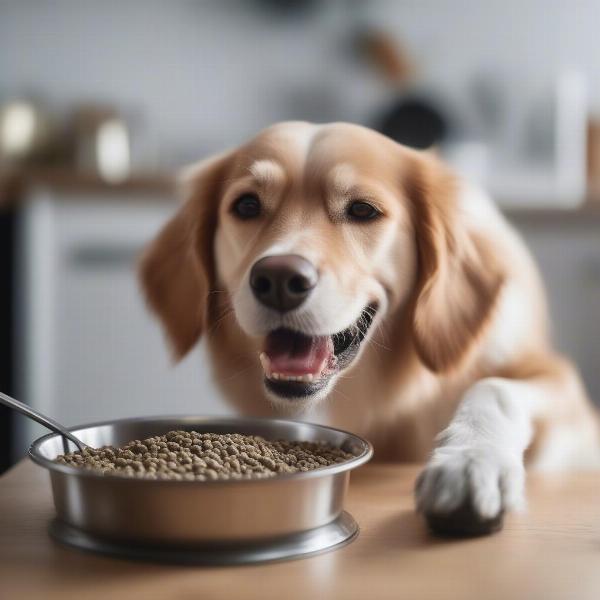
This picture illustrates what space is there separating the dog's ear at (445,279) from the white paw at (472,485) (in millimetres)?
208

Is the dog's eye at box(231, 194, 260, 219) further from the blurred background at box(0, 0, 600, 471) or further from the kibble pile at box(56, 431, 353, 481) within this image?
the blurred background at box(0, 0, 600, 471)

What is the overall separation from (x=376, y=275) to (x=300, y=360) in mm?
126

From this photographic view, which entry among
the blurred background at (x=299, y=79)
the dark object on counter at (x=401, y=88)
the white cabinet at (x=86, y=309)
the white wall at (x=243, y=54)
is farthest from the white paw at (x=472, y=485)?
the white wall at (x=243, y=54)

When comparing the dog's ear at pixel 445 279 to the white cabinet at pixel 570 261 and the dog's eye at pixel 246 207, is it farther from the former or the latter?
the white cabinet at pixel 570 261

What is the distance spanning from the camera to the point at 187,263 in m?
0.95

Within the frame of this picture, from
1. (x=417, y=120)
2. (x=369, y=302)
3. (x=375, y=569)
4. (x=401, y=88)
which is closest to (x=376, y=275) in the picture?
(x=369, y=302)

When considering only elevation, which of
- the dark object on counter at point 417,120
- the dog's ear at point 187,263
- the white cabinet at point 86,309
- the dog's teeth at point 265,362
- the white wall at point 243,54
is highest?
the white wall at point 243,54

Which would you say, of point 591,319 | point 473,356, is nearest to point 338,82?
point 591,319

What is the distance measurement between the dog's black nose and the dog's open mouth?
0.04 meters

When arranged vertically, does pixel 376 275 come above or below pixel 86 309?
above

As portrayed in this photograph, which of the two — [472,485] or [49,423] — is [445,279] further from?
[49,423]

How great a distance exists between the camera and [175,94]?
9.16ft

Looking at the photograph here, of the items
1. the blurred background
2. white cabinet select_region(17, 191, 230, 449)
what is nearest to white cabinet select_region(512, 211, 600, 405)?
the blurred background

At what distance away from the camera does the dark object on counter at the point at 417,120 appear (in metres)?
2.52
